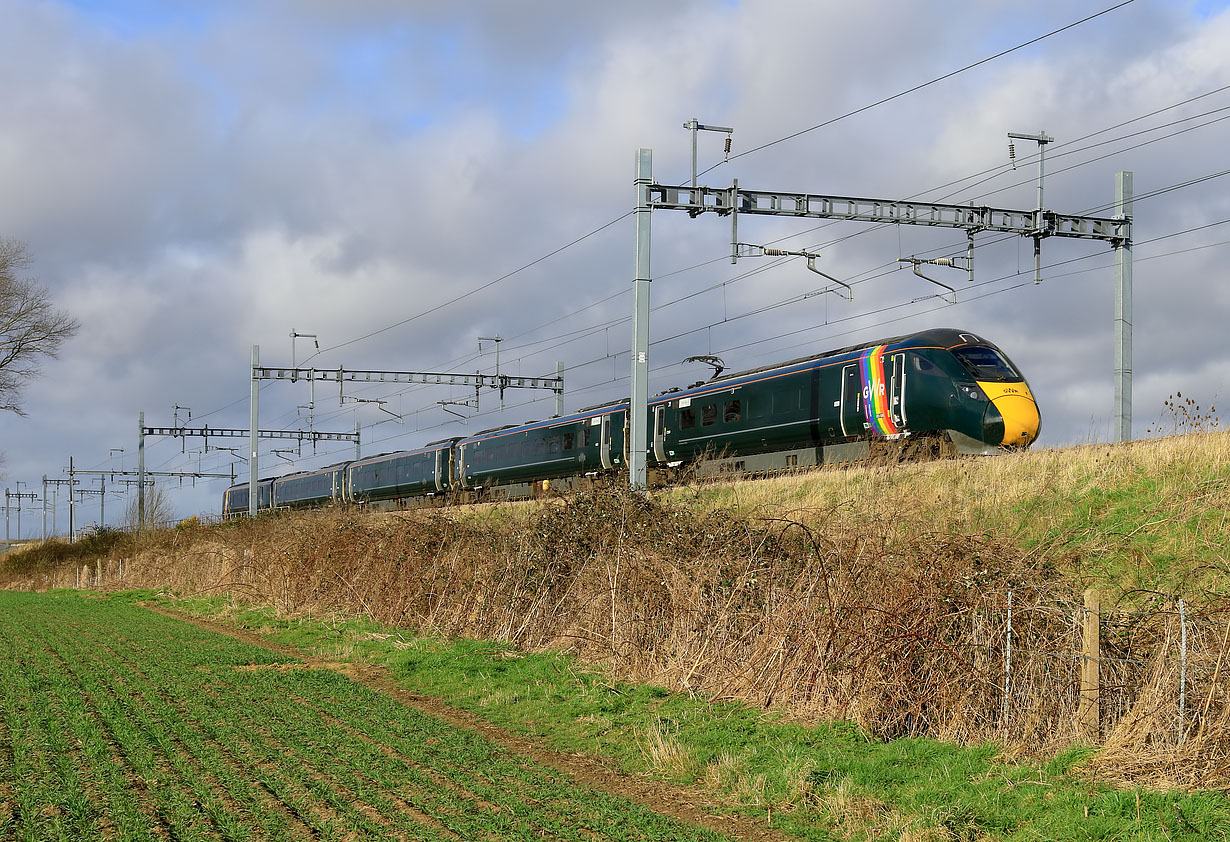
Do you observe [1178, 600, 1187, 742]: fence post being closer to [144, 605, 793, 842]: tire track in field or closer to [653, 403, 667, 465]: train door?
[144, 605, 793, 842]: tire track in field

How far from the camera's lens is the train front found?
812 inches

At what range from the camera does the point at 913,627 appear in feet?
29.5

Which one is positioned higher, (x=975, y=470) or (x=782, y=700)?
(x=975, y=470)

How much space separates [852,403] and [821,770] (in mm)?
15062

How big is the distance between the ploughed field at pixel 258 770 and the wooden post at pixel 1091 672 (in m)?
3.07

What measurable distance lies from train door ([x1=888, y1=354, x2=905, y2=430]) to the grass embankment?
3.69 m

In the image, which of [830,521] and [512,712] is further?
[830,521]

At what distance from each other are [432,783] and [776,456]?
17.9 m

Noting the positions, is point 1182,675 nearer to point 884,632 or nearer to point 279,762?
point 884,632

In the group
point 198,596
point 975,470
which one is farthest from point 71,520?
point 975,470

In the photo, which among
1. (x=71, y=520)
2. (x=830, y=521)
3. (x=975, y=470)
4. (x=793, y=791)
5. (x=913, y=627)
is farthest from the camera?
(x=71, y=520)

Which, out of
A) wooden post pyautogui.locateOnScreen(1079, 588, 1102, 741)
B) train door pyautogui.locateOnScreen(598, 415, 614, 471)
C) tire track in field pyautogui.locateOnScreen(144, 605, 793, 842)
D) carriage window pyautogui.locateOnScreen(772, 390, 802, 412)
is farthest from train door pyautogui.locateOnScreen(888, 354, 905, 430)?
wooden post pyautogui.locateOnScreen(1079, 588, 1102, 741)

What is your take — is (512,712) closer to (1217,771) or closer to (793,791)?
(793,791)

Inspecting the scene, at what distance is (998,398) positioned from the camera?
2083cm
